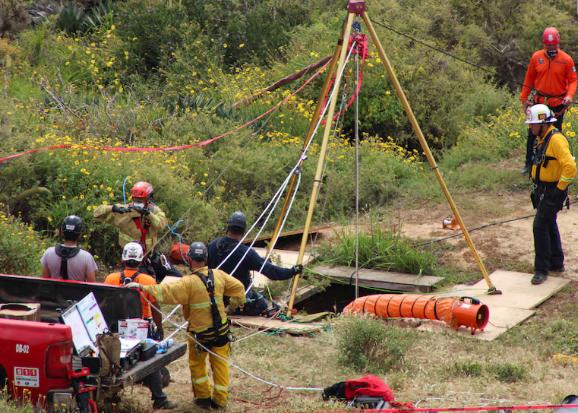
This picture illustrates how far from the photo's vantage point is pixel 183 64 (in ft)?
58.6

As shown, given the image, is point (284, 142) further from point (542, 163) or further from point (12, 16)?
point (12, 16)

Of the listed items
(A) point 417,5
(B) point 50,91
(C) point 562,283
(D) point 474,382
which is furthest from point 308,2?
(D) point 474,382

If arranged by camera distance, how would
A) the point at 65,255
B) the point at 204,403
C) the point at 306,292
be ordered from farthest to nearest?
the point at 306,292 < the point at 65,255 < the point at 204,403

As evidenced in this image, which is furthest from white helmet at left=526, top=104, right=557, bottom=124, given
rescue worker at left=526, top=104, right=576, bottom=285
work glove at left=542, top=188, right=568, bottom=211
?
work glove at left=542, top=188, right=568, bottom=211

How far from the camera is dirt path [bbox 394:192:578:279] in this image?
12.7 metres

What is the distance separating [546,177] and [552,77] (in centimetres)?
281

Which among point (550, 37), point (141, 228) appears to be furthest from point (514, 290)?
point (141, 228)

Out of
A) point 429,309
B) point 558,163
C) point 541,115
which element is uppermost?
point 541,115

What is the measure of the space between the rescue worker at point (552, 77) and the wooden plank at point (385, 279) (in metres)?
3.23

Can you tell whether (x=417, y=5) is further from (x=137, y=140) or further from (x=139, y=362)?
(x=139, y=362)

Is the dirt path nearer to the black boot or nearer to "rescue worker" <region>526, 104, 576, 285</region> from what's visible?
"rescue worker" <region>526, 104, 576, 285</region>

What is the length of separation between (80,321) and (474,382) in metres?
3.53

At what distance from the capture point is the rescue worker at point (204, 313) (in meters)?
7.82

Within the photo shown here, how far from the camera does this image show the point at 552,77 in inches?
542
